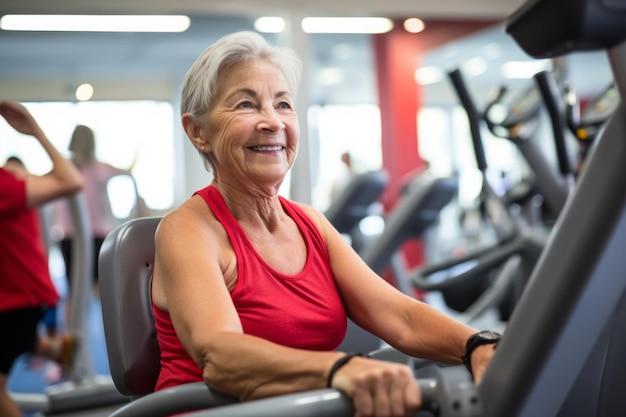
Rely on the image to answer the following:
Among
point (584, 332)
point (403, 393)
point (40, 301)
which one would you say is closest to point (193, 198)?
Answer: point (403, 393)

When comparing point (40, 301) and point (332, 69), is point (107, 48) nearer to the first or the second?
point (332, 69)

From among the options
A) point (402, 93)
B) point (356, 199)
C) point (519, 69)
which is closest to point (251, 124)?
point (356, 199)

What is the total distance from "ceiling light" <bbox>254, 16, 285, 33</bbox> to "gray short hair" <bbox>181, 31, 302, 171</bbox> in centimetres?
580

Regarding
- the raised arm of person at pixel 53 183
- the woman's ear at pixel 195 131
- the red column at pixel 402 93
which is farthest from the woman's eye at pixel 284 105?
the red column at pixel 402 93

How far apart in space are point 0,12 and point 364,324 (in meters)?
6.19

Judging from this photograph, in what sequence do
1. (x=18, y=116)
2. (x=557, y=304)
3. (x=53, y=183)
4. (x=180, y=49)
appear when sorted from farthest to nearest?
(x=180, y=49) → (x=53, y=183) → (x=18, y=116) → (x=557, y=304)

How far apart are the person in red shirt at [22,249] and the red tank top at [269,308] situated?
101 cm

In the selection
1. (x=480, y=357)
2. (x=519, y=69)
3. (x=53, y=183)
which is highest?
(x=519, y=69)

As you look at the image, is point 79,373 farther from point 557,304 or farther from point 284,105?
point 557,304

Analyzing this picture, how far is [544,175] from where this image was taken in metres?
3.56

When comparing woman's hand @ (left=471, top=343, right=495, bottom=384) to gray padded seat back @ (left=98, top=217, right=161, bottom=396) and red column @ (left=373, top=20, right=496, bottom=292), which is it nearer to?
gray padded seat back @ (left=98, top=217, right=161, bottom=396)

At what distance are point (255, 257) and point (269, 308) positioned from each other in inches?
3.5

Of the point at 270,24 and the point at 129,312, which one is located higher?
the point at 270,24

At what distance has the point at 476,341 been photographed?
123 centimetres
